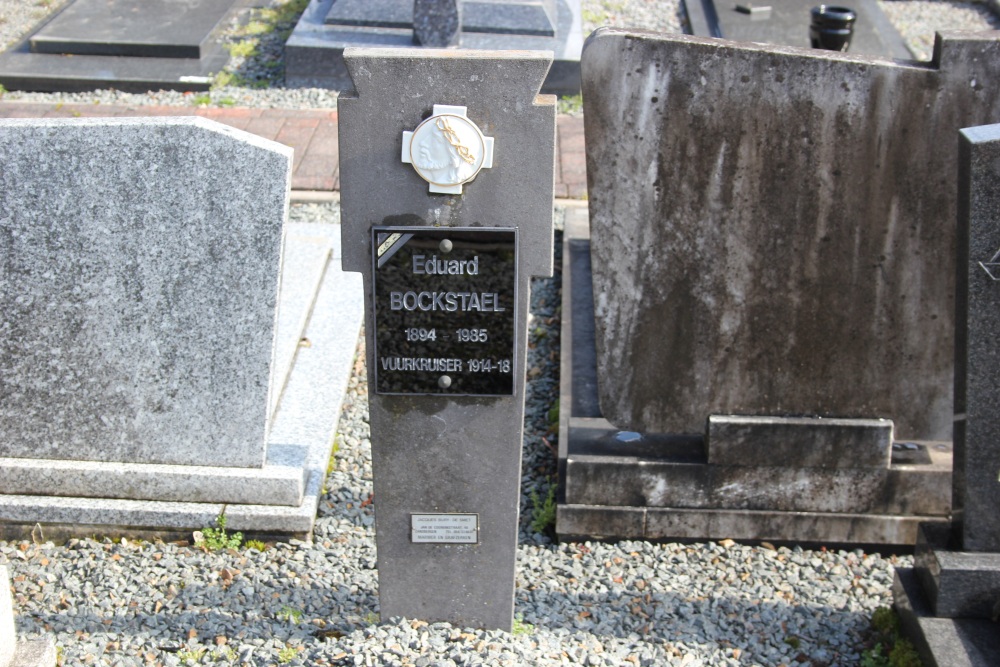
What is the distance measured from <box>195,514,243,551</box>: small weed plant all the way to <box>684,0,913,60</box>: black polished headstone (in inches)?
246

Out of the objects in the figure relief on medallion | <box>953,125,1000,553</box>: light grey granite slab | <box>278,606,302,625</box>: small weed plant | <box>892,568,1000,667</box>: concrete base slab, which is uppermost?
the figure relief on medallion

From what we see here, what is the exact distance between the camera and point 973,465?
3.44 m

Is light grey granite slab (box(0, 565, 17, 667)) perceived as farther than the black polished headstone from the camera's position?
No

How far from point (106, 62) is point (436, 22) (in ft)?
8.53

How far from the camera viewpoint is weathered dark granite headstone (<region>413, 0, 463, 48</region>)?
797cm

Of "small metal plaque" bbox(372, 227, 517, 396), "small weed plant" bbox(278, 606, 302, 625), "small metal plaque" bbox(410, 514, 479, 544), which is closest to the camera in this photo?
"small metal plaque" bbox(372, 227, 517, 396)

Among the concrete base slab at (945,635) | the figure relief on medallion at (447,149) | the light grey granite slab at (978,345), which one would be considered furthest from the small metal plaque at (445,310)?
the concrete base slab at (945,635)

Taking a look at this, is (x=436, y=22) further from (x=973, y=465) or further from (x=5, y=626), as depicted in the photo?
(x=5, y=626)

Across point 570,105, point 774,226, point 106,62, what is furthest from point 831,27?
point 106,62

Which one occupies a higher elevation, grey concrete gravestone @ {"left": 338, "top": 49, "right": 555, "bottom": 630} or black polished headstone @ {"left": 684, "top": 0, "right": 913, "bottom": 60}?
black polished headstone @ {"left": 684, "top": 0, "right": 913, "bottom": 60}

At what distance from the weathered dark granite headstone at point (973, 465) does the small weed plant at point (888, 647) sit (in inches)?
2.0

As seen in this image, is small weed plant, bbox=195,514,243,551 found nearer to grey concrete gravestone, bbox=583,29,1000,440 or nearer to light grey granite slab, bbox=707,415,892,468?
grey concrete gravestone, bbox=583,29,1000,440

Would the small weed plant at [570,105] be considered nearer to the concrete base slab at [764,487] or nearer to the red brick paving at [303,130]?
the red brick paving at [303,130]

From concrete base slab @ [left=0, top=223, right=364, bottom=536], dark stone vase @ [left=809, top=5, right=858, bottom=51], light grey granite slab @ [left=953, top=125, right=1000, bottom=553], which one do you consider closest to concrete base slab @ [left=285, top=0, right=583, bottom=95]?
dark stone vase @ [left=809, top=5, right=858, bottom=51]
